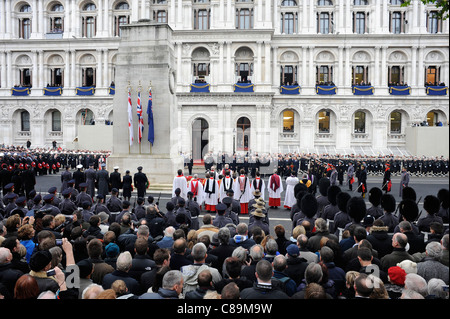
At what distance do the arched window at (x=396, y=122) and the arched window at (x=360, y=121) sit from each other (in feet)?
10.7

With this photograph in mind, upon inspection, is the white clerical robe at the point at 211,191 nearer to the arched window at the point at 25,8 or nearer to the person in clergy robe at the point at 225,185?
the person in clergy robe at the point at 225,185

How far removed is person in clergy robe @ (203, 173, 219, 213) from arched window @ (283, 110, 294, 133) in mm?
28986

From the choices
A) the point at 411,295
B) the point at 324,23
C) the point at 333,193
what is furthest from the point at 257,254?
the point at 324,23

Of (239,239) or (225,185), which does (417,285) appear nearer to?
(239,239)

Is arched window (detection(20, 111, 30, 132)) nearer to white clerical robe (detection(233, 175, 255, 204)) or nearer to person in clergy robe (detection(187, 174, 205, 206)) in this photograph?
person in clergy robe (detection(187, 174, 205, 206))

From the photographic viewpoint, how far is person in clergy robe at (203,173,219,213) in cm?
1565

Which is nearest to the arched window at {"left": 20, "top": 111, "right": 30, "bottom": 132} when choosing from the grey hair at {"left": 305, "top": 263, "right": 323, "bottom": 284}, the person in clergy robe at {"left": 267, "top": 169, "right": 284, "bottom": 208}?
the person in clergy robe at {"left": 267, "top": 169, "right": 284, "bottom": 208}

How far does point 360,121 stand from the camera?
4359cm

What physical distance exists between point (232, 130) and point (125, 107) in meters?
23.0

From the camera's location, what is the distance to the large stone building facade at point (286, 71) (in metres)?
40.9

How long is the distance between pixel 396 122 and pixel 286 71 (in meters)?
14.5

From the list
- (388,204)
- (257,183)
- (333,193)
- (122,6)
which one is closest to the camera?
(388,204)

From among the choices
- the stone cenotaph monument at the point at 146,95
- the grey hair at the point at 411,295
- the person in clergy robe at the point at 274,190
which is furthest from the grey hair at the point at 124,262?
the stone cenotaph monument at the point at 146,95
